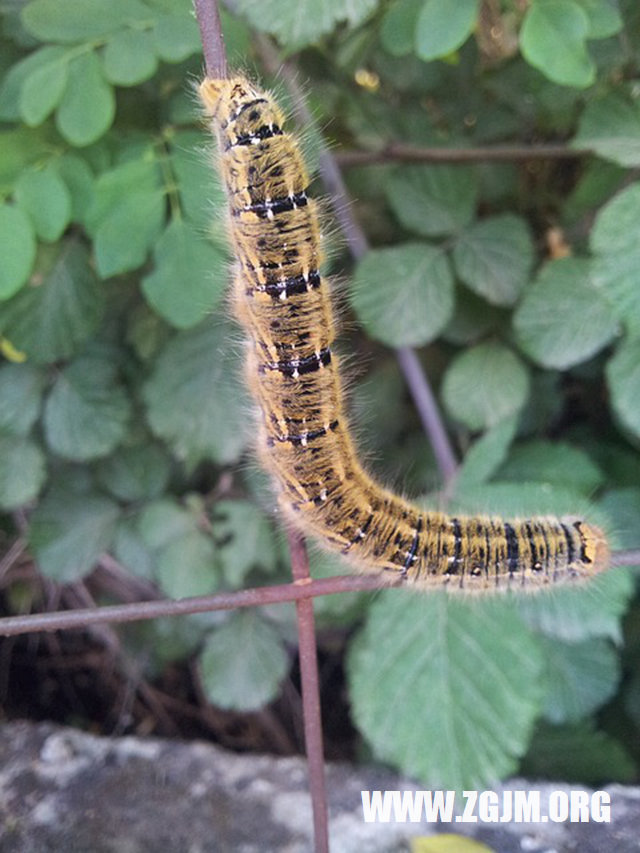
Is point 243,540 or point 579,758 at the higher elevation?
point 243,540

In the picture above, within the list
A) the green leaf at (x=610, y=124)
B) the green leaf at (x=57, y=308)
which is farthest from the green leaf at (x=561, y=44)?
the green leaf at (x=57, y=308)

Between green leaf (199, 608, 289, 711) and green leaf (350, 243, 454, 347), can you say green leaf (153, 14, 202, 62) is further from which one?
green leaf (199, 608, 289, 711)

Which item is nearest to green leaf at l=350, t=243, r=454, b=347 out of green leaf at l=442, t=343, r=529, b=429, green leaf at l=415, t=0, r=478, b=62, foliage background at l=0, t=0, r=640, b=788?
foliage background at l=0, t=0, r=640, b=788

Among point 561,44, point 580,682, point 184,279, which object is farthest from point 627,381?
point 184,279

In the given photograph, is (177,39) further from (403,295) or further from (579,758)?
(579,758)

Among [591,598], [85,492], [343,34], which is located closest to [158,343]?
[85,492]

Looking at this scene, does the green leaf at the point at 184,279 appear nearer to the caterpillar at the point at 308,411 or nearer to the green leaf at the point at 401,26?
the caterpillar at the point at 308,411

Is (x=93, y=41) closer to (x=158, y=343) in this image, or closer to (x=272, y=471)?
(x=158, y=343)
